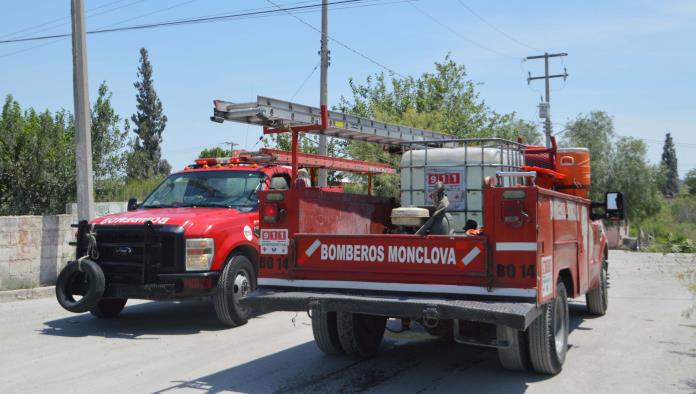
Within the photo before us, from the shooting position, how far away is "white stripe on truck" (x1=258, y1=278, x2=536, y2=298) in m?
5.39

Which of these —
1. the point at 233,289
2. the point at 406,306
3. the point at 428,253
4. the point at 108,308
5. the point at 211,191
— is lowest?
the point at 108,308

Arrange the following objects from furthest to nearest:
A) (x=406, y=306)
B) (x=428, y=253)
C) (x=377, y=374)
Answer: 1. (x=377, y=374)
2. (x=428, y=253)
3. (x=406, y=306)

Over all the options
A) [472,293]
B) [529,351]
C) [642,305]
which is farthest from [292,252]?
[642,305]

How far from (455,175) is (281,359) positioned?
2851mm

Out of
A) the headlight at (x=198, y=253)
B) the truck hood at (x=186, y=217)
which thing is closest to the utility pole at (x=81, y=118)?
the truck hood at (x=186, y=217)

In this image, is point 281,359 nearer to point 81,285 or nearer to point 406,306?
point 406,306

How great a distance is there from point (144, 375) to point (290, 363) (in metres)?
1.44

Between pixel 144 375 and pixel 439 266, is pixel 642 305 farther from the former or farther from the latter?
pixel 144 375

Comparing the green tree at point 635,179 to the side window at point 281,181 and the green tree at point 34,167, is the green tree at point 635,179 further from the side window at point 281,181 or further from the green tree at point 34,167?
the side window at point 281,181

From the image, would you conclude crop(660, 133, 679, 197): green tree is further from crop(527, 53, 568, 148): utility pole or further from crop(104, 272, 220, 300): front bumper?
crop(104, 272, 220, 300): front bumper

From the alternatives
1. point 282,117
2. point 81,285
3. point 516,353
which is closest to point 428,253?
point 516,353

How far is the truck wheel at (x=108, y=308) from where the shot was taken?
957 centimetres

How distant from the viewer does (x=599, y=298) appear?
31.7ft

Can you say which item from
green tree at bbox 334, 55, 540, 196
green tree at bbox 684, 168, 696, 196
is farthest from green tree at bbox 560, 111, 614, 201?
green tree at bbox 684, 168, 696, 196
